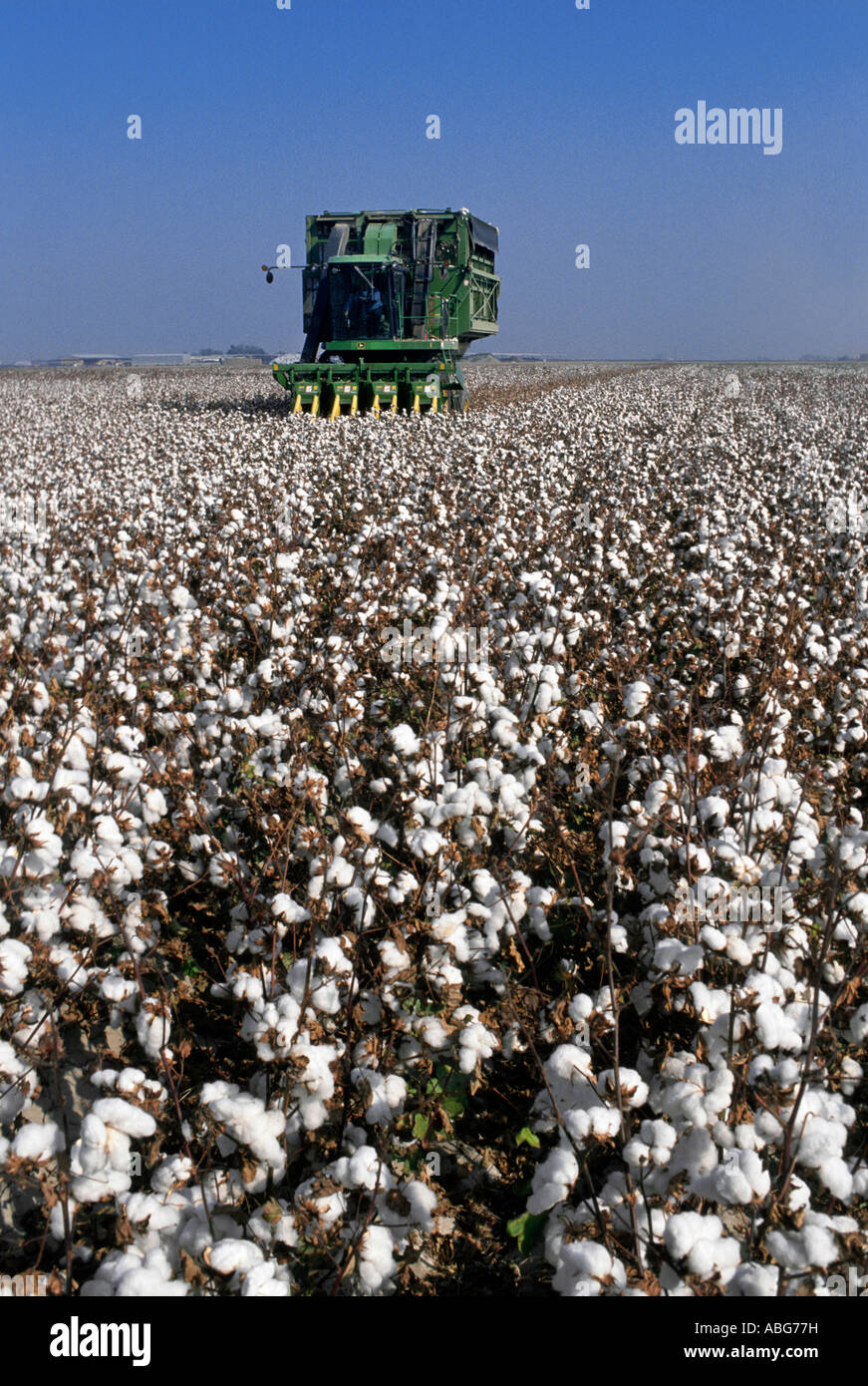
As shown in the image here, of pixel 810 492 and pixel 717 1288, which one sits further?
pixel 810 492

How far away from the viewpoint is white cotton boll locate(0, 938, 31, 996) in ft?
8.12

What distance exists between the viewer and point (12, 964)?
8.15 ft

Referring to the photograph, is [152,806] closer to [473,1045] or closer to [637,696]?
[473,1045]

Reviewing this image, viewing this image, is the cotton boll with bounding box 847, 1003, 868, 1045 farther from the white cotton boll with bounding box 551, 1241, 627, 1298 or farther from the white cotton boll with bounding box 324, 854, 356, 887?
the white cotton boll with bounding box 551, 1241, 627, 1298

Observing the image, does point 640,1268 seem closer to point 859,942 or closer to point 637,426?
point 859,942

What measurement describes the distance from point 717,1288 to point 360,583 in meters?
5.42

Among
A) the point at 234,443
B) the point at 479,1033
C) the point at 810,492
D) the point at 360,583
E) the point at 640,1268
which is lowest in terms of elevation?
Result: the point at 640,1268

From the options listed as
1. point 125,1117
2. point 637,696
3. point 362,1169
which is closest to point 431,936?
point 362,1169

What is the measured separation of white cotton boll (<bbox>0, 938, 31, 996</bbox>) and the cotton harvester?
17.7 metres

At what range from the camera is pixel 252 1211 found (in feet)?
7.39

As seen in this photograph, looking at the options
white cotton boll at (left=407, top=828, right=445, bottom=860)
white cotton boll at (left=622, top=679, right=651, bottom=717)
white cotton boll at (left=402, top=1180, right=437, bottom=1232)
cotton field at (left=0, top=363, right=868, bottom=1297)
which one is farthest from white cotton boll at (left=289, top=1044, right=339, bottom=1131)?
white cotton boll at (left=622, top=679, right=651, bottom=717)
